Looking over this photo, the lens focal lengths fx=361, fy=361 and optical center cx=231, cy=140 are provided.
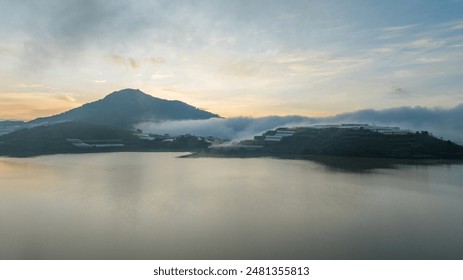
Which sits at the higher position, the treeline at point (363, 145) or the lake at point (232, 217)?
the treeline at point (363, 145)

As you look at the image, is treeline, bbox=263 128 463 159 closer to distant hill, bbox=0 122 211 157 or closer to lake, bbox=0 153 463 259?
lake, bbox=0 153 463 259

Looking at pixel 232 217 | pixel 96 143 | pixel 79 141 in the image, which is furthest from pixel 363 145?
pixel 79 141

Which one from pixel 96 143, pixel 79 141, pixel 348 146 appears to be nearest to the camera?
pixel 348 146

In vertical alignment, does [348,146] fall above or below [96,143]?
below

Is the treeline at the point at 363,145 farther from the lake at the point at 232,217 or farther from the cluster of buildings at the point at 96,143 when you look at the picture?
the cluster of buildings at the point at 96,143

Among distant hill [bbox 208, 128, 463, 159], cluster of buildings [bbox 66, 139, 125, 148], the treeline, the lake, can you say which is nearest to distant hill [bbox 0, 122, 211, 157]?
cluster of buildings [bbox 66, 139, 125, 148]

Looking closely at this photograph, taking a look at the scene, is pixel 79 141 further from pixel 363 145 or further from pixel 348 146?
pixel 363 145

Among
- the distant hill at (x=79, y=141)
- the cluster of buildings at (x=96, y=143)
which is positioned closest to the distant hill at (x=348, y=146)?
the distant hill at (x=79, y=141)

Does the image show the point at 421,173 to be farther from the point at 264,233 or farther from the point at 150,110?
the point at 150,110

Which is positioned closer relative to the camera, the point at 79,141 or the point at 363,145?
the point at 363,145
